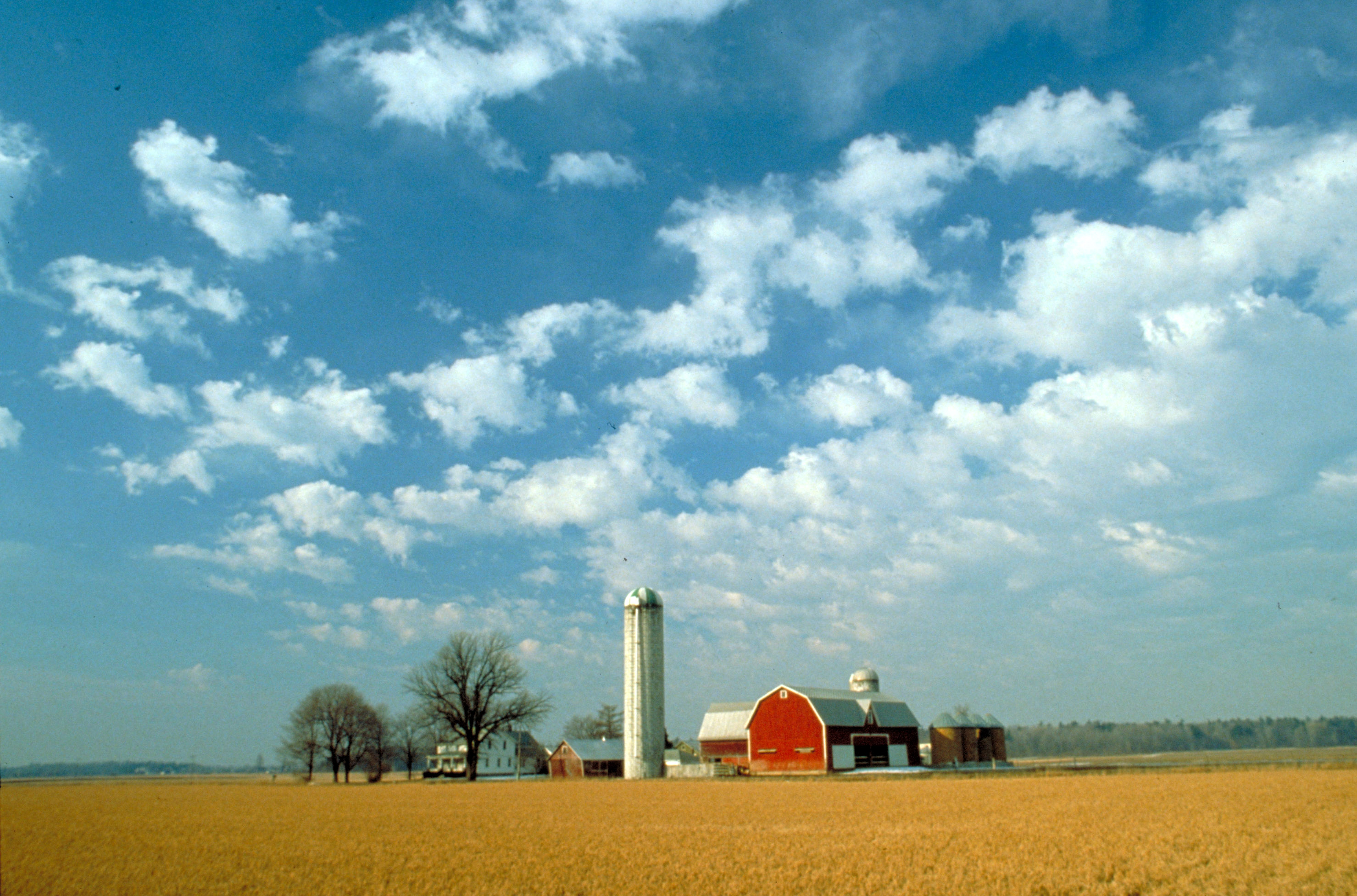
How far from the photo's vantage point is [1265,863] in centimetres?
1939

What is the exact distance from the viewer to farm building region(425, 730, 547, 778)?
11181 cm

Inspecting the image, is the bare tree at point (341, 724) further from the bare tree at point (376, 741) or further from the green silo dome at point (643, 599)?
the green silo dome at point (643, 599)

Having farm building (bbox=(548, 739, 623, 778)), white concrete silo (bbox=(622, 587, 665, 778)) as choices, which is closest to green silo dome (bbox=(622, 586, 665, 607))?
white concrete silo (bbox=(622, 587, 665, 778))

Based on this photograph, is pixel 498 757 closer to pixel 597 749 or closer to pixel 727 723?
pixel 597 749

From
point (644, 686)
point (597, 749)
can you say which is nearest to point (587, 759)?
point (597, 749)

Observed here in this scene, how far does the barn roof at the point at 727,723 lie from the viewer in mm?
81562

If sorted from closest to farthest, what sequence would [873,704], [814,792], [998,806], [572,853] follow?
1. [572,853]
2. [998,806]
3. [814,792]
4. [873,704]

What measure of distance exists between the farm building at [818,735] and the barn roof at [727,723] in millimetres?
130

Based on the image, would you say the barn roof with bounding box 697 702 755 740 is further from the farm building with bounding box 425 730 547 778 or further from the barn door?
the farm building with bounding box 425 730 547 778

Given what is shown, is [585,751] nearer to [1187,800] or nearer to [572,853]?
[1187,800]

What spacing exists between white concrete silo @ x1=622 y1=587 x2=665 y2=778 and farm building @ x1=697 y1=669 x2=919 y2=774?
9.33 m

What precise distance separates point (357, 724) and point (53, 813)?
8118cm

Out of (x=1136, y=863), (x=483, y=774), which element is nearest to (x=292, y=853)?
(x=1136, y=863)

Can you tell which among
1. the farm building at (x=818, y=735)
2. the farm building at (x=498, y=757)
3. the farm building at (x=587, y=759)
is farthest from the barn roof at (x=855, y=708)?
the farm building at (x=498, y=757)
